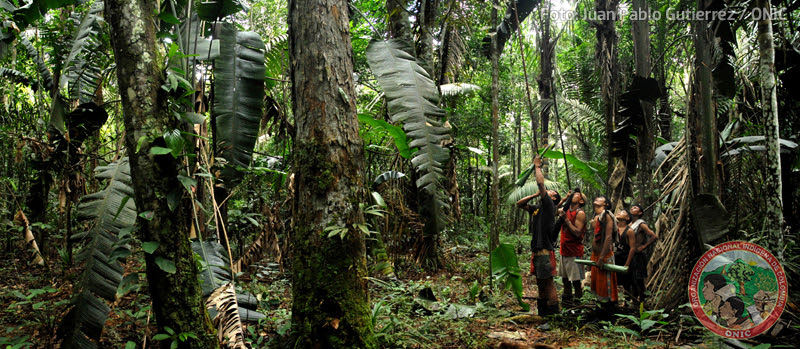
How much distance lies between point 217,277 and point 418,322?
1.94 meters

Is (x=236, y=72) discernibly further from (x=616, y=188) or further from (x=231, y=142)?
(x=616, y=188)

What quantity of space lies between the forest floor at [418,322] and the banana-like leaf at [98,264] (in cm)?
13

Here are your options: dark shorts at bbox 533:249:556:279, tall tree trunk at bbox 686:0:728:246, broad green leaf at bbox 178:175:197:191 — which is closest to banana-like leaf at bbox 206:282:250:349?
broad green leaf at bbox 178:175:197:191

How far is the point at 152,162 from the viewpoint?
2.33m

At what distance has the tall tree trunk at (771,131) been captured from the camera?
360 cm

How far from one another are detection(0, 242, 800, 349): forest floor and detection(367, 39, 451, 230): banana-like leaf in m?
1.13

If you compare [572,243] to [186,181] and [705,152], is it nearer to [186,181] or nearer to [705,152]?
[705,152]

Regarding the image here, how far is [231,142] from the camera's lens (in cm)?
349

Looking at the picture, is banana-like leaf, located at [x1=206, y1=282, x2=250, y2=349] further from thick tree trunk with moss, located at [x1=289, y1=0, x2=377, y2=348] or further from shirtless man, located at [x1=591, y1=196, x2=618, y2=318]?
shirtless man, located at [x1=591, y1=196, x2=618, y2=318]

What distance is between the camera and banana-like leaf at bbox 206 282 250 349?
8.41 ft

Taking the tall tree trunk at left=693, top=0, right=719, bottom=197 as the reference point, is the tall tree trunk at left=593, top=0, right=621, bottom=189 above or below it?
above

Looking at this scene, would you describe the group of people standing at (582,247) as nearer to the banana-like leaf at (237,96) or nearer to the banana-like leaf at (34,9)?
the banana-like leaf at (237,96)

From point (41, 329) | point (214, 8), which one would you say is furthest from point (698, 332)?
point (41, 329)

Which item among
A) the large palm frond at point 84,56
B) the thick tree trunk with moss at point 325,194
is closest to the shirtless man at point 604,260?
the thick tree trunk with moss at point 325,194
